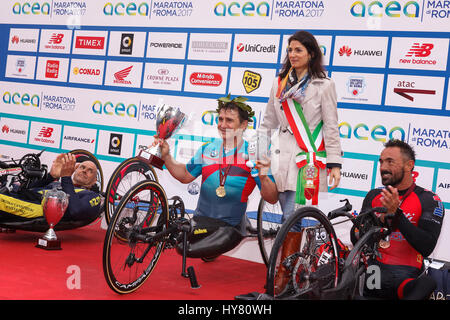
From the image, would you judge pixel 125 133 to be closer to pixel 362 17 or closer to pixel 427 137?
pixel 362 17

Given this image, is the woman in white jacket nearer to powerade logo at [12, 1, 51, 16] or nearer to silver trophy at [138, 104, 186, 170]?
silver trophy at [138, 104, 186, 170]

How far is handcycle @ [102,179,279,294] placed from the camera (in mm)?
3352

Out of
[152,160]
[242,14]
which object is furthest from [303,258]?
[242,14]

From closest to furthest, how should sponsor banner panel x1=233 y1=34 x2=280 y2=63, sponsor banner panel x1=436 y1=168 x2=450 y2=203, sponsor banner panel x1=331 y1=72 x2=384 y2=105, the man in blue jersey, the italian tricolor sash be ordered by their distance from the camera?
the italian tricolor sash, the man in blue jersey, sponsor banner panel x1=436 y1=168 x2=450 y2=203, sponsor banner panel x1=331 y1=72 x2=384 y2=105, sponsor banner panel x1=233 y1=34 x2=280 y2=63

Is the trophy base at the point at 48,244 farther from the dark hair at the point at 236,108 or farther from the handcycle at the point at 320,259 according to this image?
the handcycle at the point at 320,259

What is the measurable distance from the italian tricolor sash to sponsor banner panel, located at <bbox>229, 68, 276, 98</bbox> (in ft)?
5.39

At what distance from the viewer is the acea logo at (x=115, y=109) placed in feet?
19.8

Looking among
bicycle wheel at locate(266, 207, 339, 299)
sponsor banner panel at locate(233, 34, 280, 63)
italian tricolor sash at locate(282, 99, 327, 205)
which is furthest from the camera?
sponsor banner panel at locate(233, 34, 280, 63)

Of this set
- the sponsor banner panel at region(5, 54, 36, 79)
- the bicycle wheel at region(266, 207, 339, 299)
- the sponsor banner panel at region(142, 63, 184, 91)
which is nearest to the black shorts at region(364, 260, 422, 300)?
the bicycle wheel at region(266, 207, 339, 299)

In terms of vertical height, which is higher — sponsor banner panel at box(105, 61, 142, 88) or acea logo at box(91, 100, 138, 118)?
sponsor banner panel at box(105, 61, 142, 88)

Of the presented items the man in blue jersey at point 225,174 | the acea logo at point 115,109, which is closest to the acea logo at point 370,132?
A: the man in blue jersey at point 225,174

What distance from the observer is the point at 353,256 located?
3.13 meters

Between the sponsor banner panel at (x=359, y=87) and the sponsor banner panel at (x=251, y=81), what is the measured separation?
668 millimetres

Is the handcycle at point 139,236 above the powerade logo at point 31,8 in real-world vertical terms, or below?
below
